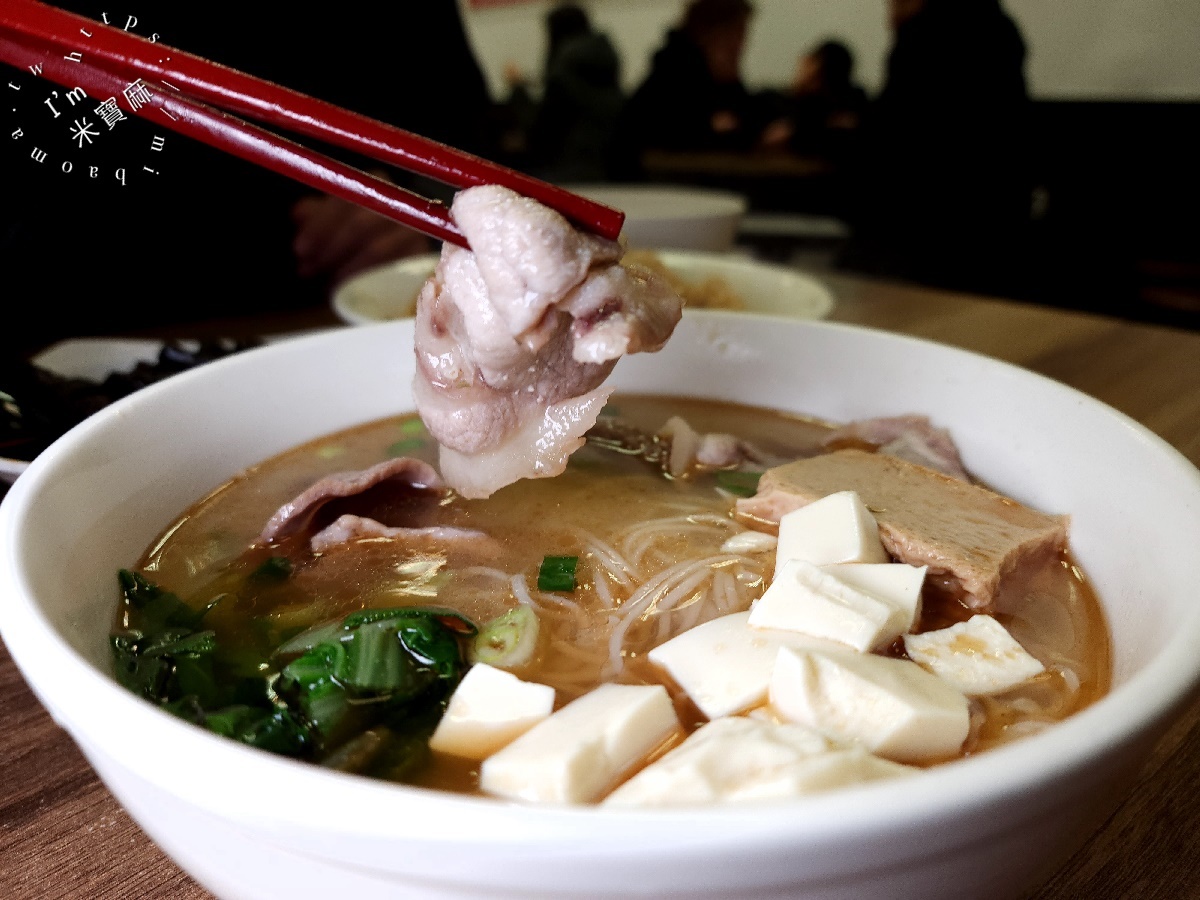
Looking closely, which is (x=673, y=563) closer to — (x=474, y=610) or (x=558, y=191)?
(x=474, y=610)

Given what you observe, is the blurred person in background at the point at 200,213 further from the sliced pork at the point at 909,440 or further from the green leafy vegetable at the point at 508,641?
the sliced pork at the point at 909,440

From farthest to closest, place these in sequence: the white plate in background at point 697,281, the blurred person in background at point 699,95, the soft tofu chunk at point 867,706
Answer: the blurred person in background at point 699,95, the white plate in background at point 697,281, the soft tofu chunk at point 867,706

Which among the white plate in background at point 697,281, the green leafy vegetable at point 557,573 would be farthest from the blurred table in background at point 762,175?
the green leafy vegetable at point 557,573

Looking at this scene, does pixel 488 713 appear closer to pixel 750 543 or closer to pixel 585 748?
pixel 585 748

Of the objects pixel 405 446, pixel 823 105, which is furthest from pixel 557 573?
pixel 823 105

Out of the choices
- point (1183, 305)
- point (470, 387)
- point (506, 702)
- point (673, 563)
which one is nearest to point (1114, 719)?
point (506, 702)
